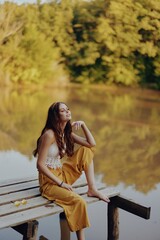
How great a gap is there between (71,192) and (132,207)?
1.63ft

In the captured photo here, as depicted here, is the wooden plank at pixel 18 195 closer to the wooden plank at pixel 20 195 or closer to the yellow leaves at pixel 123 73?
the wooden plank at pixel 20 195

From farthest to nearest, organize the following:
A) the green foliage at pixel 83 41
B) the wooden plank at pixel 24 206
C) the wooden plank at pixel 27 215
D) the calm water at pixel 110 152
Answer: the green foliage at pixel 83 41, the calm water at pixel 110 152, the wooden plank at pixel 24 206, the wooden plank at pixel 27 215

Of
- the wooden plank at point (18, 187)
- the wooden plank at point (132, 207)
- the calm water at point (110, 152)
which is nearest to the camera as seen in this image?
the wooden plank at point (132, 207)

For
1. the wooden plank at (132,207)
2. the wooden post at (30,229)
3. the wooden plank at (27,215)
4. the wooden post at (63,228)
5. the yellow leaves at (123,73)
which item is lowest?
the yellow leaves at (123,73)

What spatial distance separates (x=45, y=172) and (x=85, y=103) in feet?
33.5

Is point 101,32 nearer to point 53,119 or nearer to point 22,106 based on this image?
point 22,106

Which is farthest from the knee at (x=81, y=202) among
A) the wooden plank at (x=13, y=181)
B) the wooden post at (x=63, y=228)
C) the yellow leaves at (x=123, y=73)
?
the yellow leaves at (x=123, y=73)

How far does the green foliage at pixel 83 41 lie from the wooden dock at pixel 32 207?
1578 cm

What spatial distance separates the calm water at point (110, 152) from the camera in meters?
3.69

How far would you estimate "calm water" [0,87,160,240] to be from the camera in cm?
369

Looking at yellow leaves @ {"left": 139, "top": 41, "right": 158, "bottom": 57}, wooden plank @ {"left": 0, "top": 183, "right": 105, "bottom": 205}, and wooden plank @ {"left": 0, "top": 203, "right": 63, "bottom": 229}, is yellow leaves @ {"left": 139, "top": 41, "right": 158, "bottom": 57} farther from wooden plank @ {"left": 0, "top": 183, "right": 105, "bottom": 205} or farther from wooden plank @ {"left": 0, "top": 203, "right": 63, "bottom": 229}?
wooden plank @ {"left": 0, "top": 203, "right": 63, "bottom": 229}

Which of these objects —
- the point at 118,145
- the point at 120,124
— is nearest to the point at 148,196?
the point at 118,145

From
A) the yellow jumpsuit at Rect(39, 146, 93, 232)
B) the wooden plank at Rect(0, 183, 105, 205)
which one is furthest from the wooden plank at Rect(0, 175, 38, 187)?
the yellow jumpsuit at Rect(39, 146, 93, 232)

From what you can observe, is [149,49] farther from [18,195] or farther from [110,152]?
[18,195]
